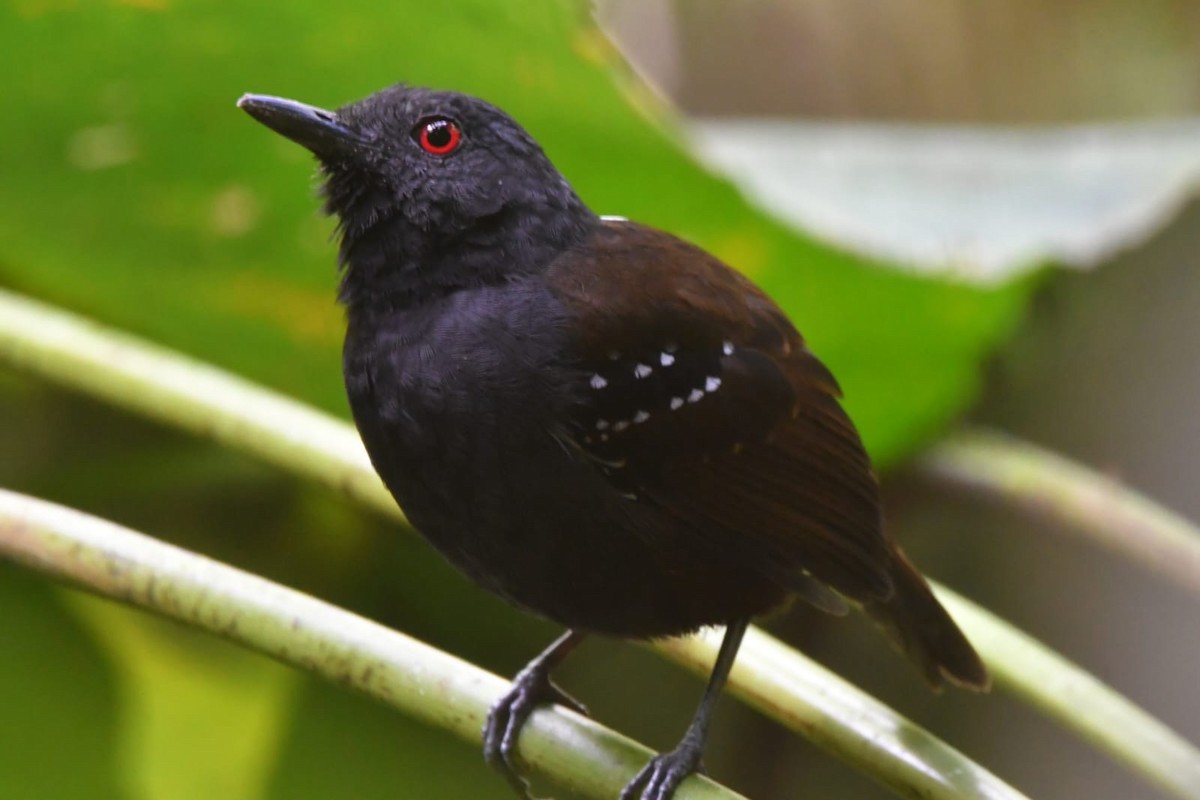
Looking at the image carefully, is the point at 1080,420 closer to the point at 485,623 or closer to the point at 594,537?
the point at 485,623

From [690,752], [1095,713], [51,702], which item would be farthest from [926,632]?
[51,702]

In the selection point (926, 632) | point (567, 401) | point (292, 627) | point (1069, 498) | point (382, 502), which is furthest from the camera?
point (1069, 498)

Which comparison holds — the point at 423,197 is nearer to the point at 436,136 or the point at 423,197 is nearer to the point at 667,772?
the point at 436,136

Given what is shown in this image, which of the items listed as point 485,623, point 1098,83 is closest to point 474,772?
point 485,623

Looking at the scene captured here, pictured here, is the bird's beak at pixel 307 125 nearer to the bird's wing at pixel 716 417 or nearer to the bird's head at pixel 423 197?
the bird's head at pixel 423 197

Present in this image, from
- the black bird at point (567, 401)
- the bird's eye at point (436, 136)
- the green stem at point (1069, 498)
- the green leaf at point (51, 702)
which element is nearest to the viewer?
the black bird at point (567, 401)

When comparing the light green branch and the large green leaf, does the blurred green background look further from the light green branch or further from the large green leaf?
the light green branch

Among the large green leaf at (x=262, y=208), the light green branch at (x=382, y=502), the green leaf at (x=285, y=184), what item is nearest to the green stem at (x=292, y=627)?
the light green branch at (x=382, y=502)
